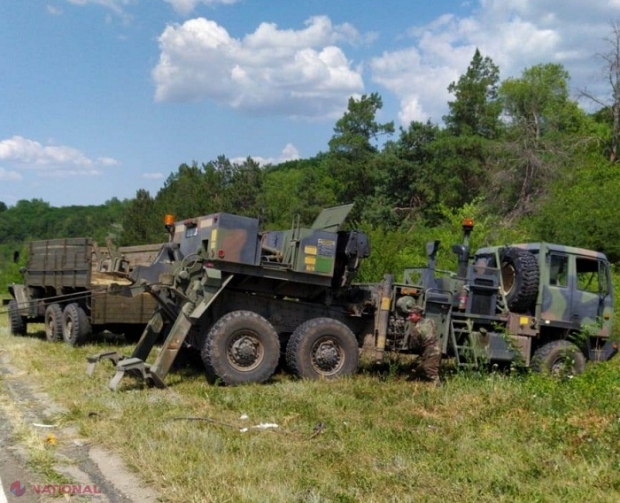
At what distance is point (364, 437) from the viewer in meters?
6.62

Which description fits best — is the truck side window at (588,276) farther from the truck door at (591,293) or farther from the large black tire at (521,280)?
the large black tire at (521,280)

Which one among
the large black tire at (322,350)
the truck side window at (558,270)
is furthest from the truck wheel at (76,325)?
the truck side window at (558,270)

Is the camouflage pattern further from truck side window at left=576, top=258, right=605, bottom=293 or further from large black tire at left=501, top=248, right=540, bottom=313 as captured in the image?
large black tire at left=501, top=248, right=540, bottom=313

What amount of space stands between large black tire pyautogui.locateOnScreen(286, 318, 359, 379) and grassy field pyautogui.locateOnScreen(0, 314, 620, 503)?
386mm

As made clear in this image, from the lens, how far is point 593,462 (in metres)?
5.62

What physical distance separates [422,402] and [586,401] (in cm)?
183

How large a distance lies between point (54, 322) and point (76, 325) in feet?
4.01

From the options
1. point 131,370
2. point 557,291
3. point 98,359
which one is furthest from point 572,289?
point 98,359

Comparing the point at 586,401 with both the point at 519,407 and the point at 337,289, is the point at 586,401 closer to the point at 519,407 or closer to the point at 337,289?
the point at 519,407

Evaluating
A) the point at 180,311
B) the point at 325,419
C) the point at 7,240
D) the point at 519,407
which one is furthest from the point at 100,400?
the point at 7,240

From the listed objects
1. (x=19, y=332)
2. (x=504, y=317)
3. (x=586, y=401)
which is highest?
(x=504, y=317)

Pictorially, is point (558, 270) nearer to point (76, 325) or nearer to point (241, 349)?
point (241, 349)

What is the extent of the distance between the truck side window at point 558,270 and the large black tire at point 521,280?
32 cm

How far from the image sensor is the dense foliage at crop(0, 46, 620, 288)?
2472 centimetres
